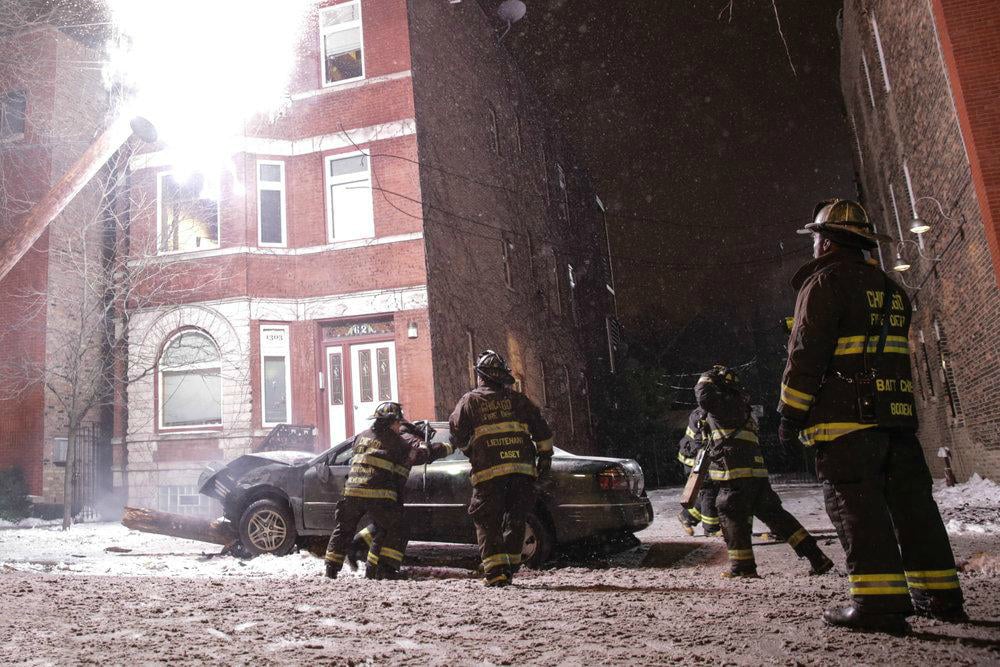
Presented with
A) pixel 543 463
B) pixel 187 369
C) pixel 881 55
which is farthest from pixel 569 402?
pixel 543 463

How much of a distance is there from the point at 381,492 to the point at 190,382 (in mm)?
9732

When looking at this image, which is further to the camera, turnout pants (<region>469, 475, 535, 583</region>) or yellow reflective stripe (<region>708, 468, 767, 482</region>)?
yellow reflective stripe (<region>708, 468, 767, 482</region>)

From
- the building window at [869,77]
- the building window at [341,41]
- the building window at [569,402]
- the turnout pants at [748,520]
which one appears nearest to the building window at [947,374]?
the building window at [869,77]

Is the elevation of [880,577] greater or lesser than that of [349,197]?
lesser

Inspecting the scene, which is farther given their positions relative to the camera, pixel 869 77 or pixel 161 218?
pixel 869 77

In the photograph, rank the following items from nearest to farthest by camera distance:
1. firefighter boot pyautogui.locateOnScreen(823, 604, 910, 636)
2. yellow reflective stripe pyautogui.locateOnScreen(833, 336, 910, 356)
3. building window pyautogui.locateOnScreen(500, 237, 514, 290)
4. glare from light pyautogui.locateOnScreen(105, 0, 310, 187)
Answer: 1. firefighter boot pyautogui.locateOnScreen(823, 604, 910, 636)
2. yellow reflective stripe pyautogui.locateOnScreen(833, 336, 910, 356)
3. glare from light pyautogui.locateOnScreen(105, 0, 310, 187)
4. building window pyautogui.locateOnScreen(500, 237, 514, 290)

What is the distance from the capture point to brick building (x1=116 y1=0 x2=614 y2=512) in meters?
14.2

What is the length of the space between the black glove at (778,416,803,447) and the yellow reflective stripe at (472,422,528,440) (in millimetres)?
2641

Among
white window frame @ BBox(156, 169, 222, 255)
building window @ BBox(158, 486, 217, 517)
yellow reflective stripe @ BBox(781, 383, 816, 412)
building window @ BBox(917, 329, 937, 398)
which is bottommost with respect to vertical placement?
building window @ BBox(158, 486, 217, 517)

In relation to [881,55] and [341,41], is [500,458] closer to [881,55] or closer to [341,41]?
[341,41]

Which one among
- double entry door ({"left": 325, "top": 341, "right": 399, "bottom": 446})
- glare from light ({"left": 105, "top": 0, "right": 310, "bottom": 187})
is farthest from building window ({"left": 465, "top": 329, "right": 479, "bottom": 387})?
glare from light ({"left": 105, "top": 0, "right": 310, "bottom": 187})

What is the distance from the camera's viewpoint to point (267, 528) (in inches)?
325

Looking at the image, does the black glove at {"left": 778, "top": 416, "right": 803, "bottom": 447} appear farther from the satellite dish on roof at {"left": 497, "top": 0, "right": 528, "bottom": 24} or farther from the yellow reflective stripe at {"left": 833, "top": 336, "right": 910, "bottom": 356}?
the satellite dish on roof at {"left": 497, "top": 0, "right": 528, "bottom": 24}

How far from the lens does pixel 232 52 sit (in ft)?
47.1
